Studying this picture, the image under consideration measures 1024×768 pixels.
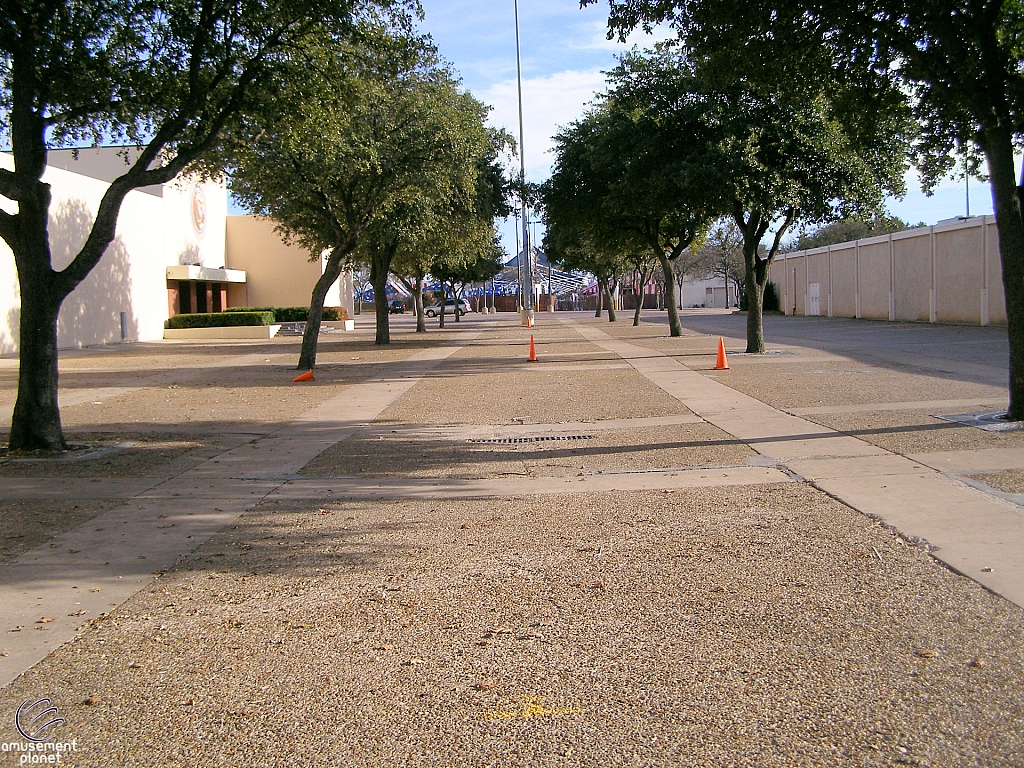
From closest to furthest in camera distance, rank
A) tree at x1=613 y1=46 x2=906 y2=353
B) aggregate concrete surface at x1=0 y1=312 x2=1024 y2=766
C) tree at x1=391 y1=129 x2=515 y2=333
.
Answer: aggregate concrete surface at x1=0 y1=312 x2=1024 y2=766 → tree at x1=613 y1=46 x2=906 y2=353 → tree at x1=391 y1=129 x2=515 y2=333

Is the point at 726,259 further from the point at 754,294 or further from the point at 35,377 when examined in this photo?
the point at 35,377

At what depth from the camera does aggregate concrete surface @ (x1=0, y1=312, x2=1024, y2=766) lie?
3.87m

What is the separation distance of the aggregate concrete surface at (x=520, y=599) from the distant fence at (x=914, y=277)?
69.6 feet

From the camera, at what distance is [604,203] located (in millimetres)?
24953

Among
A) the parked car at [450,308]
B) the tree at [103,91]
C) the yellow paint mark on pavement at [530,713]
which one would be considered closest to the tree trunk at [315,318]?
the tree at [103,91]

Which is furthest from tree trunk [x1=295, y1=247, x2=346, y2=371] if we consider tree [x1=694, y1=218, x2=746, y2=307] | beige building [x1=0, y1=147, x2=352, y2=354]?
tree [x1=694, y1=218, x2=746, y2=307]

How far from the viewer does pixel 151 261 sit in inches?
1492

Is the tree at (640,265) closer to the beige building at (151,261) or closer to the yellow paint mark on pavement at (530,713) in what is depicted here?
the beige building at (151,261)

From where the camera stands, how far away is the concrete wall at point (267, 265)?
1929 inches

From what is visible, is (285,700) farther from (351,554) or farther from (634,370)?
(634,370)

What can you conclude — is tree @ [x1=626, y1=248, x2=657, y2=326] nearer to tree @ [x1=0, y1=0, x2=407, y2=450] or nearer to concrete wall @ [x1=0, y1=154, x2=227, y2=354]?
concrete wall @ [x1=0, y1=154, x2=227, y2=354]

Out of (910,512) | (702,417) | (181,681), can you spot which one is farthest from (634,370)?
(181,681)

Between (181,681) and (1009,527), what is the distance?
568 centimetres

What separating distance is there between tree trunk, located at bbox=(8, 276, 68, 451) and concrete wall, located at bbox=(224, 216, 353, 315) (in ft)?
127
